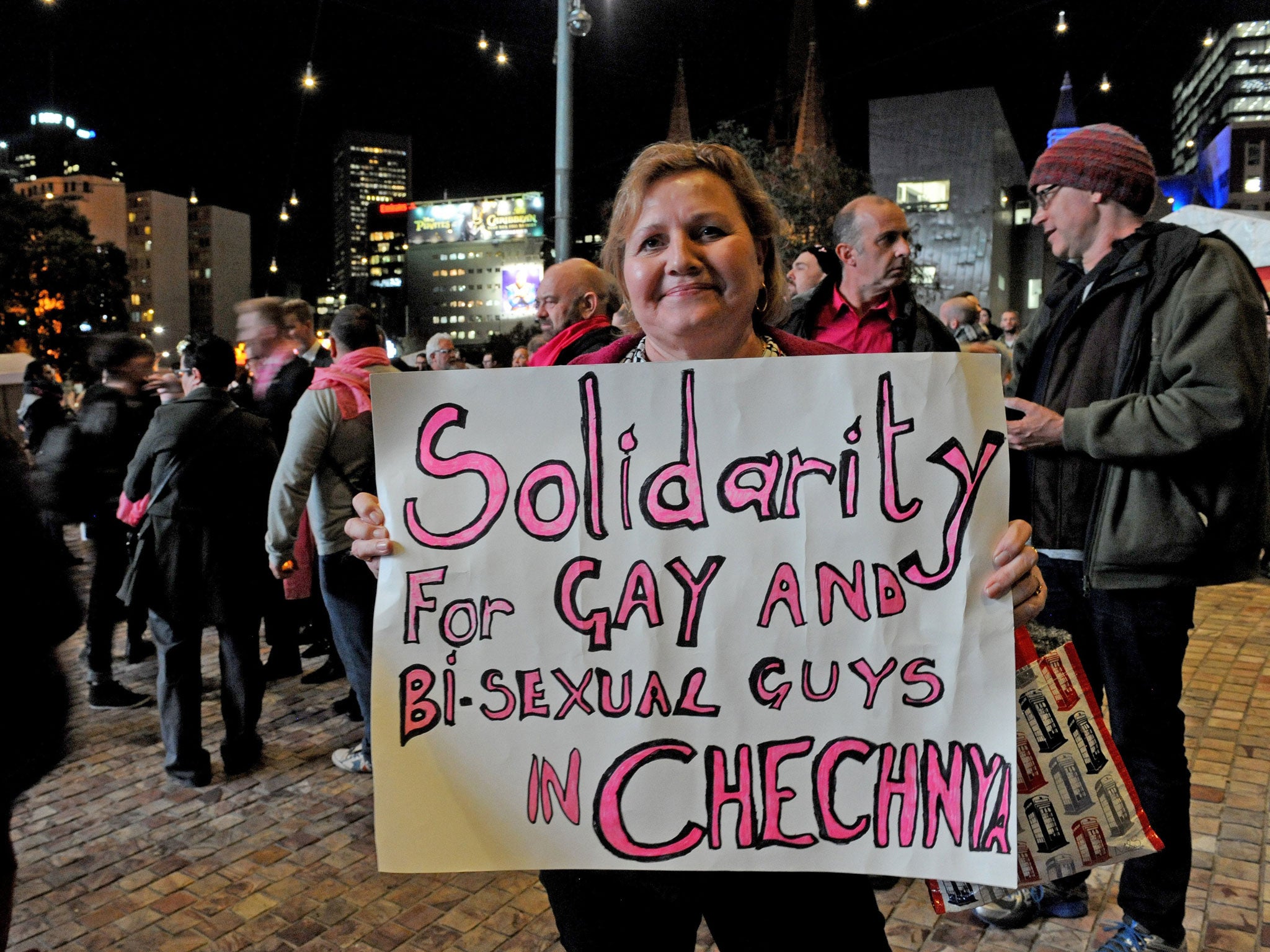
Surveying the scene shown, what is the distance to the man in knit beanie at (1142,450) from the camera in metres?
2.33

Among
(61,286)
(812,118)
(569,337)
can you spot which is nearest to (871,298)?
(569,337)

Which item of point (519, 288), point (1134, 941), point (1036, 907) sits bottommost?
point (1036, 907)

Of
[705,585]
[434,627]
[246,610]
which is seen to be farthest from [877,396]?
[246,610]

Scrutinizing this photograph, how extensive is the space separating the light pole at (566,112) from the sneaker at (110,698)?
6.08 metres

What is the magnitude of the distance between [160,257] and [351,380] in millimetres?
108666

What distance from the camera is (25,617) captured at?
1.23m

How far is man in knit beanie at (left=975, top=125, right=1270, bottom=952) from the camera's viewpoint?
7.63 feet

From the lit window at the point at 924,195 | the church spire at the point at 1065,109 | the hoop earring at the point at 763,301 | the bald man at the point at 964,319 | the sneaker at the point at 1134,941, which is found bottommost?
the sneaker at the point at 1134,941

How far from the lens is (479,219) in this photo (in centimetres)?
6425

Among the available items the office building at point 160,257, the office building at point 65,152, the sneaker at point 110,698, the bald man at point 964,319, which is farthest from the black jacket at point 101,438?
the office building at point 160,257

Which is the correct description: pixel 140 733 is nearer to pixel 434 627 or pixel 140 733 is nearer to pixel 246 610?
pixel 246 610

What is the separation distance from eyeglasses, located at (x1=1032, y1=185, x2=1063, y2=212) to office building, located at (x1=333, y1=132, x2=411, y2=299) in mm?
164874

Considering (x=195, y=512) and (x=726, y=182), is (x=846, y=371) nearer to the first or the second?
(x=726, y=182)

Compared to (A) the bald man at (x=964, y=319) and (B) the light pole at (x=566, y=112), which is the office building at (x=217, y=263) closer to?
(B) the light pole at (x=566, y=112)
